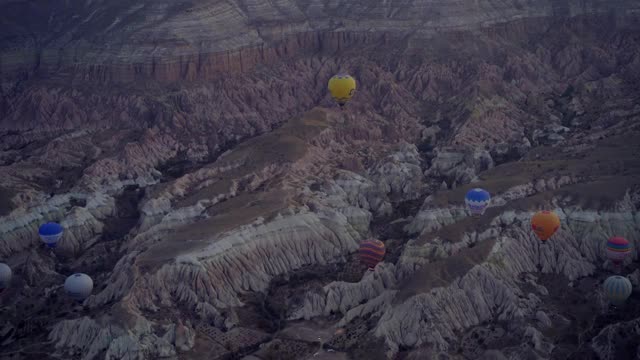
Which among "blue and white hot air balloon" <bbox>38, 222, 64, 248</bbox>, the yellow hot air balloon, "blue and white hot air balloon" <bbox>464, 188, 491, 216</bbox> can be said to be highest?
the yellow hot air balloon

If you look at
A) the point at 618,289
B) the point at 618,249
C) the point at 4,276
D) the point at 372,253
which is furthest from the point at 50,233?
the point at 618,289

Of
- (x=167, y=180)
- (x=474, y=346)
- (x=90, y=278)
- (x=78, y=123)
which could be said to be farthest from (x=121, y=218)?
(x=474, y=346)

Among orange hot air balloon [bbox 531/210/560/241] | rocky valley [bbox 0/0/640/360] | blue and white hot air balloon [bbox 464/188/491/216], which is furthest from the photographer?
blue and white hot air balloon [bbox 464/188/491/216]

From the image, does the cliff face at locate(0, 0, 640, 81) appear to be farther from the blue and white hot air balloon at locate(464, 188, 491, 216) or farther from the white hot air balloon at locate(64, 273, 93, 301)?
the white hot air balloon at locate(64, 273, 93, 301)

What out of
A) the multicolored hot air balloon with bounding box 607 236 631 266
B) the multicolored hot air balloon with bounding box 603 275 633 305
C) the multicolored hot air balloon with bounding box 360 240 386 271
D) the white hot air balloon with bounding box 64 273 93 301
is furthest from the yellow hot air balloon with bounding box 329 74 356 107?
the multicolored hot air balloon with bounding box 603 275 633 305

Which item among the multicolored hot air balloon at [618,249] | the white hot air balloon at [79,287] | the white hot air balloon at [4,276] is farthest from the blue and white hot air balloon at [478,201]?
the white hot air balloon at [4,276]

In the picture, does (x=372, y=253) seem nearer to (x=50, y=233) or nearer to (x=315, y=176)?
(x=315, y=176)

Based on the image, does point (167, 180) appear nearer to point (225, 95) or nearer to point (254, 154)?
point (254, 154)
